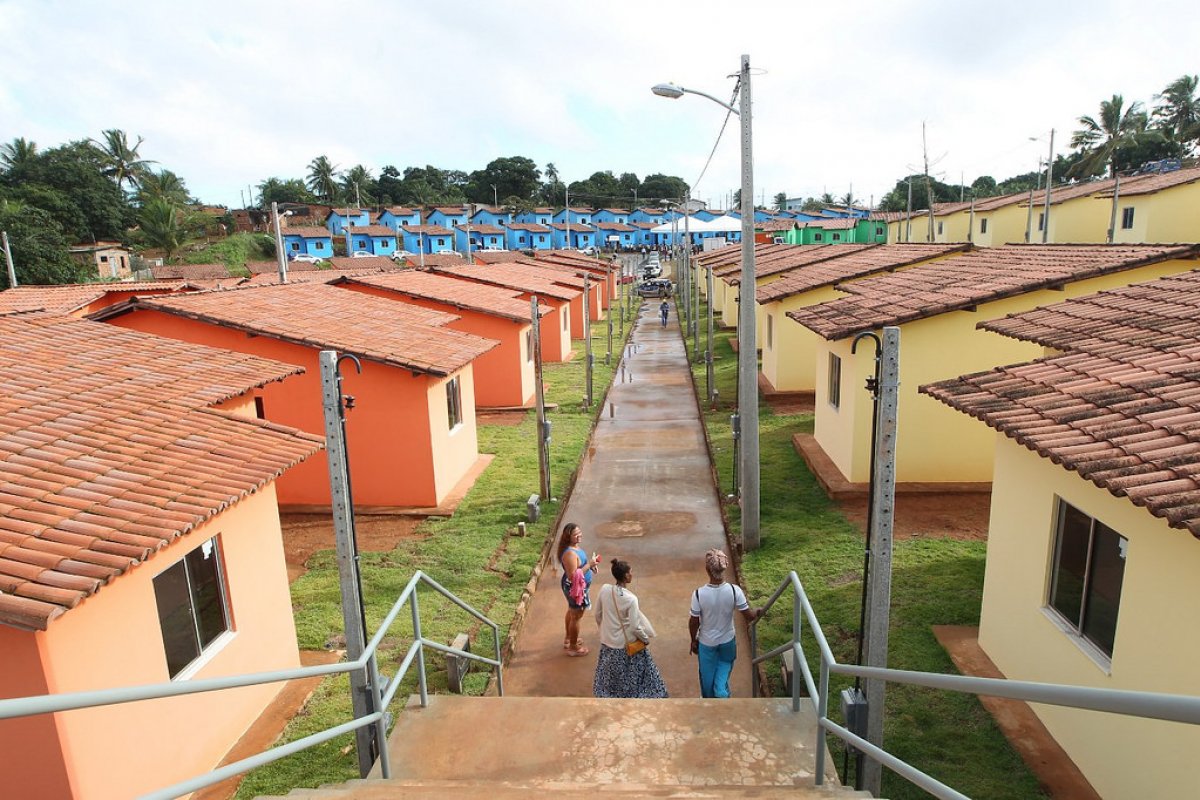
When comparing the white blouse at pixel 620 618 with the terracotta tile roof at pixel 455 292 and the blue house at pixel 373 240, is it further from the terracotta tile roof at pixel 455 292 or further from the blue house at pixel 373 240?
the blue house at pixel 373 240

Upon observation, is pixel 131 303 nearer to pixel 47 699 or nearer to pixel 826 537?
pixel 826 537

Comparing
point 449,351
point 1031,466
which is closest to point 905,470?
point 1031,466

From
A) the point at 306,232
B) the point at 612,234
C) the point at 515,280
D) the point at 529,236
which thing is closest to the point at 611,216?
the point at 612,234

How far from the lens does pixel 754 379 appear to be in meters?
11.2

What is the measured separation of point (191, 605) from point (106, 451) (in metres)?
1.65

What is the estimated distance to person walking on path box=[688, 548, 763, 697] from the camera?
7.00m

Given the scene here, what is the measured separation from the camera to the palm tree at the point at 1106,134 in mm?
59375

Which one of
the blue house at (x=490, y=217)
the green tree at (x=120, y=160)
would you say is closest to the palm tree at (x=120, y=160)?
the green tree at (x=120, y=160)

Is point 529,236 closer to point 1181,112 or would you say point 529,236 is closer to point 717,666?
point 1181,112

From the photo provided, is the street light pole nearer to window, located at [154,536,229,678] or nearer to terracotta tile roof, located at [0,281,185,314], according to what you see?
window, located at [154,536,229,678]

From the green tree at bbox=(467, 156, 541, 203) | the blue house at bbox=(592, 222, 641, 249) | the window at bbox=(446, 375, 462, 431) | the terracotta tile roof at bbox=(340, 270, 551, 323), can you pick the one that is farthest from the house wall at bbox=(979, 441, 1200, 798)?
the green tree at bbox=(467, 156, 541, 203)

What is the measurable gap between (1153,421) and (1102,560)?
133 cm

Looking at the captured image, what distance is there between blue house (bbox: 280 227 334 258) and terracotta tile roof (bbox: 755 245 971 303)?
6097cm

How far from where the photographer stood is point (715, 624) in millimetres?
7070
